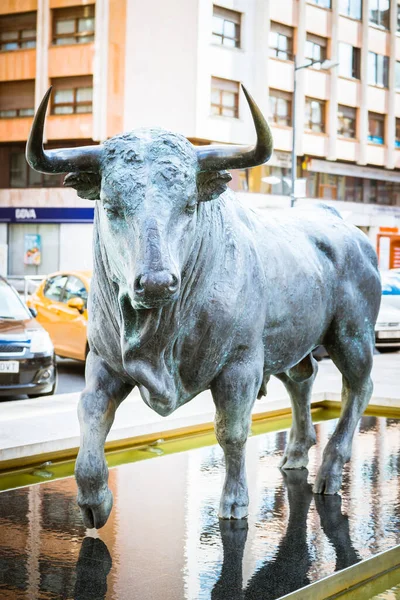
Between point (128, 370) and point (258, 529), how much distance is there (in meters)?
1.21

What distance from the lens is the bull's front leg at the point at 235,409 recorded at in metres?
4.40

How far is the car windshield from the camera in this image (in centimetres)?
1110

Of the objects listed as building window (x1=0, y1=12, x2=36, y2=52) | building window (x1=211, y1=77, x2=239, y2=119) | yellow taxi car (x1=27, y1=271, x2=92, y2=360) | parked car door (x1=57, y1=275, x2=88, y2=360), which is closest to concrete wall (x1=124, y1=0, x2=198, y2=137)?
building window (x1=211, y1=77, x2=239, y2=119)

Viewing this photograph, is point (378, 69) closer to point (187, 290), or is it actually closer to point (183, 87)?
point (183, 87)

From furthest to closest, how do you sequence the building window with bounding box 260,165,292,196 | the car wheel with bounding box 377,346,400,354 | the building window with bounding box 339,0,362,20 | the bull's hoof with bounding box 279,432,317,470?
the building window with bounding box 339,0,362,20 → the building window with bounding box 260,165,292,196 → the car wheel with bounding box 377,346,400,354 → the bull's hoof with bounding box 279,432,317,470

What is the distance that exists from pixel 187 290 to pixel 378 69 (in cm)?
4086

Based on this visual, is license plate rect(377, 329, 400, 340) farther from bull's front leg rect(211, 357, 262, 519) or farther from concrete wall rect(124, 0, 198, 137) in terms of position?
concrete wall rect(124, 0, 198, 137)

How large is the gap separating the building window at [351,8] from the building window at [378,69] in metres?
1.81

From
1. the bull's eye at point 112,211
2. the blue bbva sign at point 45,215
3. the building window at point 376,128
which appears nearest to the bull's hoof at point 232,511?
the bull's eye at point 112,211

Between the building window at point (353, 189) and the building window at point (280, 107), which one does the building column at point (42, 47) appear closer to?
the building window at point (280, 107)

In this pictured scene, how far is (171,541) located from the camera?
4434 mm

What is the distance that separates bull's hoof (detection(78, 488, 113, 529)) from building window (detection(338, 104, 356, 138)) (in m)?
38.1

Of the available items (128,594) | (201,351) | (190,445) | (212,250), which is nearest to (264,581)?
(128,594)

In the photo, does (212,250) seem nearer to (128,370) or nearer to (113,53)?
(128,370)
